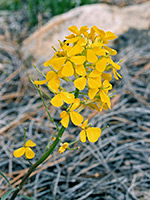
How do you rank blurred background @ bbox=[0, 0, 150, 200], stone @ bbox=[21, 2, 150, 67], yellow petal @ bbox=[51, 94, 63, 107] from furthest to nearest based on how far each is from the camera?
1. stone @ bbox=[21, 2, 150, 67]
2. blurred background @ bbox=[0, 0, 150, 200]
3. yellow petal @ bbox=[51, 94, 63, 107]

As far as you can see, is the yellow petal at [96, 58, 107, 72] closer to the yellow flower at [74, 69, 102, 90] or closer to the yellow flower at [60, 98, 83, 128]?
the yellow flower at [74, 69, 102, 90]

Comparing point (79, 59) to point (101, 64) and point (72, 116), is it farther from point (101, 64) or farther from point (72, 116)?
point (72, 116)

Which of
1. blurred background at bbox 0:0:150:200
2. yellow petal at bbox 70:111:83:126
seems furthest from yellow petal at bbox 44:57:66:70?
blurred background at bbox 0:0:150:200

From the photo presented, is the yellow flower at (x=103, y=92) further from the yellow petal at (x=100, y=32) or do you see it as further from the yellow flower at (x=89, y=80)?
the yellow petal at (x=100, y=32)

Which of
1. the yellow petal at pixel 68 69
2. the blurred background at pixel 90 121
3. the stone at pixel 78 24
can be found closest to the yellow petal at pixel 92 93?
the yellow petal at pixel 68 69

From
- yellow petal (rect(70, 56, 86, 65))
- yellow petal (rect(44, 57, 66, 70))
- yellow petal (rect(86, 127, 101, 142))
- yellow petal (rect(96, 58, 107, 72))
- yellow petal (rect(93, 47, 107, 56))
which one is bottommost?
yellow petal (rect(86, 127, 101, 142))

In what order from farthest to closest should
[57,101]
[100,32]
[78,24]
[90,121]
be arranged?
[78,24]
[90,121]
[100,32]
[57,101]

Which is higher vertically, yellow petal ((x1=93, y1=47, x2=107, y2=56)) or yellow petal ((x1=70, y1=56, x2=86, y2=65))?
yellow petal ((x1=70, y1=56, x2=86, y2=65))

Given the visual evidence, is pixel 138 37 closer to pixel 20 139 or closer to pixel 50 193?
pixel 20 139

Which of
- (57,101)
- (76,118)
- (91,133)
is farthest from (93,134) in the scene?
(57,101)

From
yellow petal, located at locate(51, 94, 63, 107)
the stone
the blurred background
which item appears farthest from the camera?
the stone
